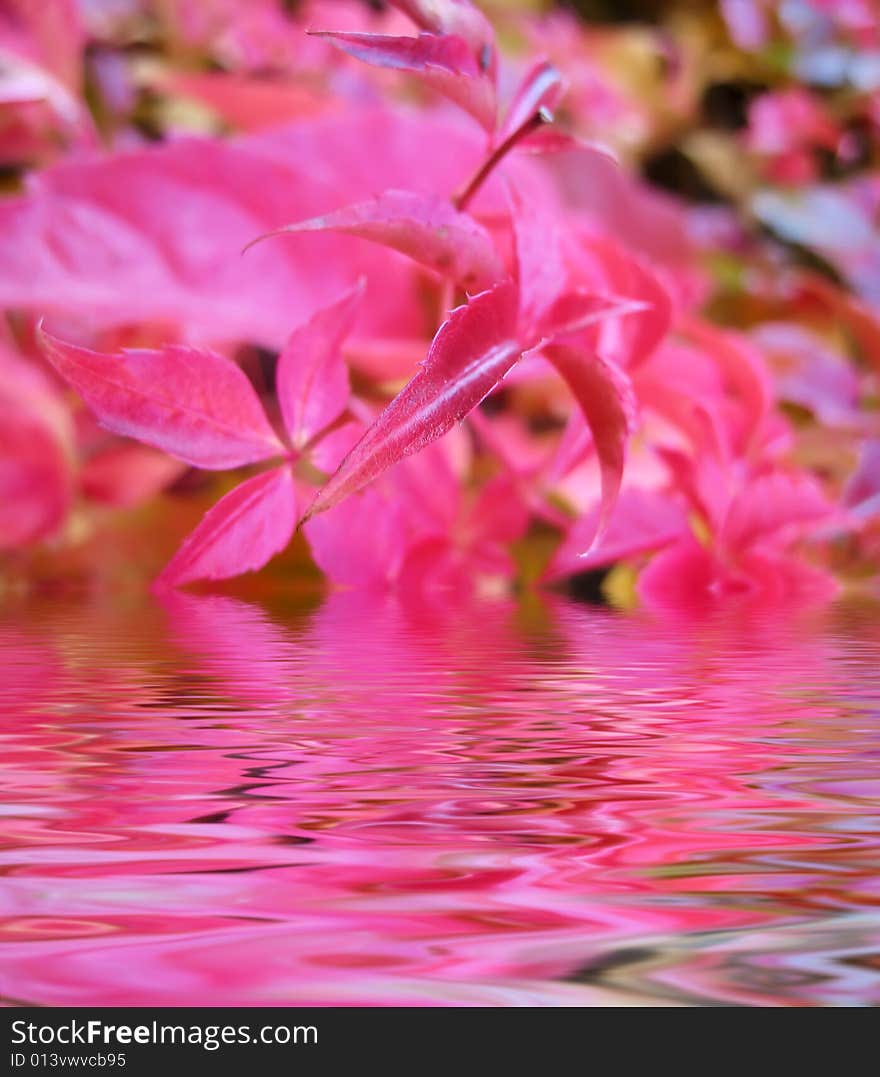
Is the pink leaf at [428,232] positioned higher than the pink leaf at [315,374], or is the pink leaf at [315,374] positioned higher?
the pink leaf at [428,232]

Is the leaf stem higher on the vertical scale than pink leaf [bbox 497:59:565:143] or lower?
lower

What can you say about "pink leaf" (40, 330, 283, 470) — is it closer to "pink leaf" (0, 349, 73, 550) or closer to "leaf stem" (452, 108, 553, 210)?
"leaf stem" (452, 108, 553, 210)

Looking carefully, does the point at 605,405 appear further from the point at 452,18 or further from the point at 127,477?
the point at 127,477

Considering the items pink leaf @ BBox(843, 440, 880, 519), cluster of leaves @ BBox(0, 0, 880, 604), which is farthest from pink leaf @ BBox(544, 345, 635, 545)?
pink leaf @ BBox(843, 440, 880, 519)

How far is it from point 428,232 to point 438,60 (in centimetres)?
2

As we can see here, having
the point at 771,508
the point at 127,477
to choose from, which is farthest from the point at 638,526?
the point at 127,477

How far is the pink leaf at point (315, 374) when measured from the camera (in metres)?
0.15

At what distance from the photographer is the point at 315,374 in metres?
0.15

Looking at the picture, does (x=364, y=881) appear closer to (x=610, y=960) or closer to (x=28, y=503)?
(x=610, y=960)

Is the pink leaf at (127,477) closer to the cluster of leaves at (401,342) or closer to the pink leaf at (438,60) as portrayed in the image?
the cluster of leaves at (401,342)

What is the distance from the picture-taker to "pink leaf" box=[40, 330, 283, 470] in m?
0.14

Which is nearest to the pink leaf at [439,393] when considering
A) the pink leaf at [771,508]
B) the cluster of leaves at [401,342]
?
the cluster of leaves at [401,342]

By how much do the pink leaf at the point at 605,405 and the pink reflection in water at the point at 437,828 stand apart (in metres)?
0.03
